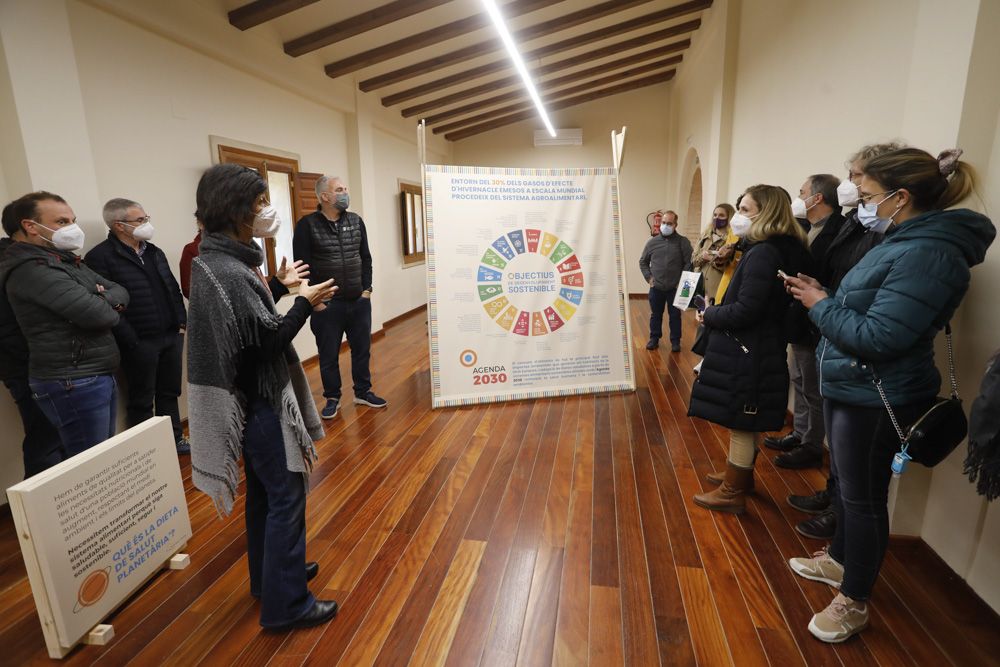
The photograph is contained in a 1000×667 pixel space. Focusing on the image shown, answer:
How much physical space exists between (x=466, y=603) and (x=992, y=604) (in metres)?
1.83

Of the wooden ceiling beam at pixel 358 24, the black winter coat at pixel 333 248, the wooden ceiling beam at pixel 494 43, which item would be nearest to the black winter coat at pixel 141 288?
the black winter coat at pixel 333 248

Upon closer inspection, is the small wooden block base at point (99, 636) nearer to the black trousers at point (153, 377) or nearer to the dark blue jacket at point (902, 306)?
the black trousers at point (153, 377)

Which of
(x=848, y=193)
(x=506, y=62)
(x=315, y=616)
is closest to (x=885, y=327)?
(x=848, y=193)

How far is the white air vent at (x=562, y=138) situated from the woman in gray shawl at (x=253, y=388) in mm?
8607

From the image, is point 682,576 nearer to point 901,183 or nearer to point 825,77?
point 901,183

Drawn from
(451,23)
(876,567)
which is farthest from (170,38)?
(876,567)

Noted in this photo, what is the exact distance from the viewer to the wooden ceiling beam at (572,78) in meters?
7.29

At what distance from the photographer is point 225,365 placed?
144 centimetres

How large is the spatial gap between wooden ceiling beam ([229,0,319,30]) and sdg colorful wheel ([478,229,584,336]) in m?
2.30

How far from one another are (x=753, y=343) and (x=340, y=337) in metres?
2.85

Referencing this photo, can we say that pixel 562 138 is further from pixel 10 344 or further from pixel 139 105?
pixel 10 344

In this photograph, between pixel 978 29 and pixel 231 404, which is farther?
pixel 978 29

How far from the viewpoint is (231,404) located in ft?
4.87

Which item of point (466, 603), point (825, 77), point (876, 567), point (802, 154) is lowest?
point (466, 603)
